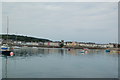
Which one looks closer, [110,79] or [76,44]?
[110,79]

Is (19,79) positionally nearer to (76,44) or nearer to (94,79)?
(94,79)

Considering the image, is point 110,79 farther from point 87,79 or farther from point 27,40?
point 27,40

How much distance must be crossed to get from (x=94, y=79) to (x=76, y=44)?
5297 inches

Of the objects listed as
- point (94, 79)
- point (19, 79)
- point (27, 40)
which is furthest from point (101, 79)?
point (27, 40)

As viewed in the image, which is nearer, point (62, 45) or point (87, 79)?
point (87, 79)

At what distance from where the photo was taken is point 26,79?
12.5 m

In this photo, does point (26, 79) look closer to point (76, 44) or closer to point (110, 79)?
point (110, 79)

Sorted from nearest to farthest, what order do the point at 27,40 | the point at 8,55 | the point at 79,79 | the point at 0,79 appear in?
the point at 0,79 → the point at 79,79 → the point at 8,55 → the point at 27,40

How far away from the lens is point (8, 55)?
33719 millimetres

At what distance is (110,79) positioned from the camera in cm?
1390

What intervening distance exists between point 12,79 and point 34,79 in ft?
5.06

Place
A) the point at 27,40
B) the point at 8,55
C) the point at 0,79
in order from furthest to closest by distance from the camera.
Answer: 1. the point at 27,40
2. the point at 8,55
3. the point at 0,79

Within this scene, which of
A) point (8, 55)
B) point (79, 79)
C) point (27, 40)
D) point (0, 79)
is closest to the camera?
point (0, 79)

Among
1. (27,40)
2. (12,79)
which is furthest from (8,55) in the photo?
(27,40)
